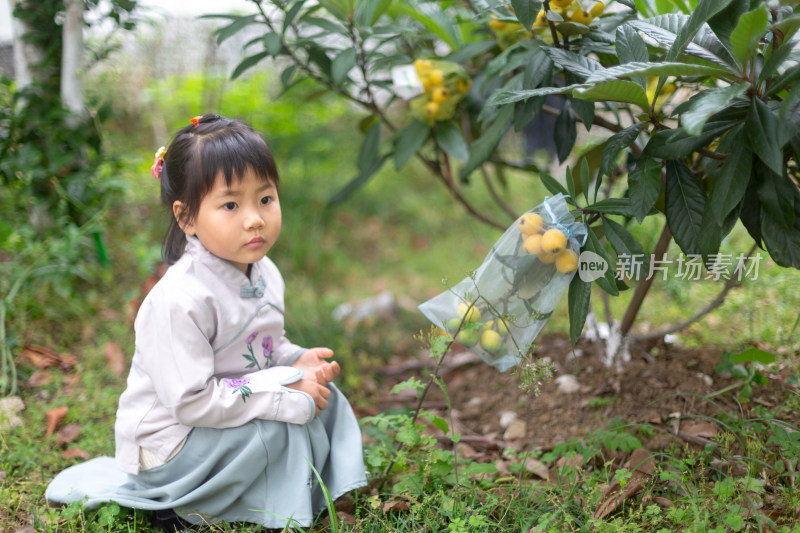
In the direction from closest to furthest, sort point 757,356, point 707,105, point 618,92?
point 707,105 < point 618,92 < point 757,356

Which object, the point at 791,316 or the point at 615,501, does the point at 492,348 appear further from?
the point at 791,316

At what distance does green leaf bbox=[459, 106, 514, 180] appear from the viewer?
74.0 inches

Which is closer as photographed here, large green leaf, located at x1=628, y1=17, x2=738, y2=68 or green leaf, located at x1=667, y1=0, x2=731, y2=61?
green leaf, located at x1=667, y1=0, x2=731, y2=61

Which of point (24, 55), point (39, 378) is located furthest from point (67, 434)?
point (24, 55)

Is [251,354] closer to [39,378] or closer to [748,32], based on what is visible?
[39,378]

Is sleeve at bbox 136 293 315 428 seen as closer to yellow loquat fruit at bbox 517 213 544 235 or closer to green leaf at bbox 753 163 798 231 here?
yellow loquat fruit at bbox 517 213 544 235

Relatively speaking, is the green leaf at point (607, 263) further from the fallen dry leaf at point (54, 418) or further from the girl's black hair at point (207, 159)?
the fallen dry leaf at point (54, 418)

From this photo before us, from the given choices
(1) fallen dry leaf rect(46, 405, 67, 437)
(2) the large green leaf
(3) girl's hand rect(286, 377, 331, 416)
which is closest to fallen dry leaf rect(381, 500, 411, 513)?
(3) girl's hand rect(286, 377, 331, 416)

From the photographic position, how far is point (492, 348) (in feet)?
5.42

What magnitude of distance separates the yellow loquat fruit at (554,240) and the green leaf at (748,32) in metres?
0.51

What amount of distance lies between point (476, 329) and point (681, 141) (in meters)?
0.65

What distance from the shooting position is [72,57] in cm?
249

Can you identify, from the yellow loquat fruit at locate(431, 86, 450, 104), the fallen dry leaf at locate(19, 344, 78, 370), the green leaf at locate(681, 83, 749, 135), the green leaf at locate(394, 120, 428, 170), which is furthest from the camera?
the fallen dry leaf at locate(19, 344, 78, 370)

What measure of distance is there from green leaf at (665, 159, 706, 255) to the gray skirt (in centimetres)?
96
